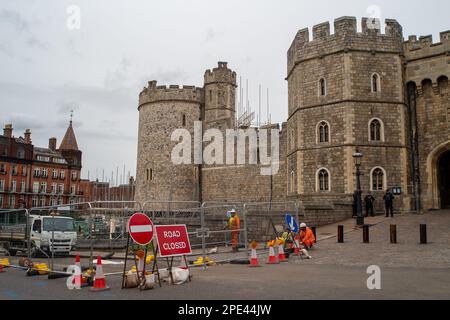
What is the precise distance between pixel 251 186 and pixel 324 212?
11.3 m

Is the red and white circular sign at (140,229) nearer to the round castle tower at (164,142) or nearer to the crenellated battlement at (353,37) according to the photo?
the crenellated battlement at (353,37)

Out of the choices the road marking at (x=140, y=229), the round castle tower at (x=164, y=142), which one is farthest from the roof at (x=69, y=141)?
the road marking at (x=140, y=229)

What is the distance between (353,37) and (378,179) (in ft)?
23.5

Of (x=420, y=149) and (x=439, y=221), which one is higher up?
(x=420, y=149)

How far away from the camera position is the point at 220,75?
35875 millimetres

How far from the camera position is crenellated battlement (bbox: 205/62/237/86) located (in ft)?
118

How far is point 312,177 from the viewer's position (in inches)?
888

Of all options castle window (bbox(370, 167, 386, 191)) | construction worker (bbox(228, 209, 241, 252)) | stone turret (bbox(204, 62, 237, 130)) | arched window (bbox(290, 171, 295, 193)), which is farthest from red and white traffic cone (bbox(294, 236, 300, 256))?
stone turret (bbox(204, 62, 237, 130))

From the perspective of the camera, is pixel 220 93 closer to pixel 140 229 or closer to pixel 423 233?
pixel 423 233

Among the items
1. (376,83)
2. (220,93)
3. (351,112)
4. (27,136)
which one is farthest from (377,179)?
(27,136)

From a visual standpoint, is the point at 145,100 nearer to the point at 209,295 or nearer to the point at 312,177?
the point at 312,177

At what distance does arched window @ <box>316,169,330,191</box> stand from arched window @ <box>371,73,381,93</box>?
4.76m
